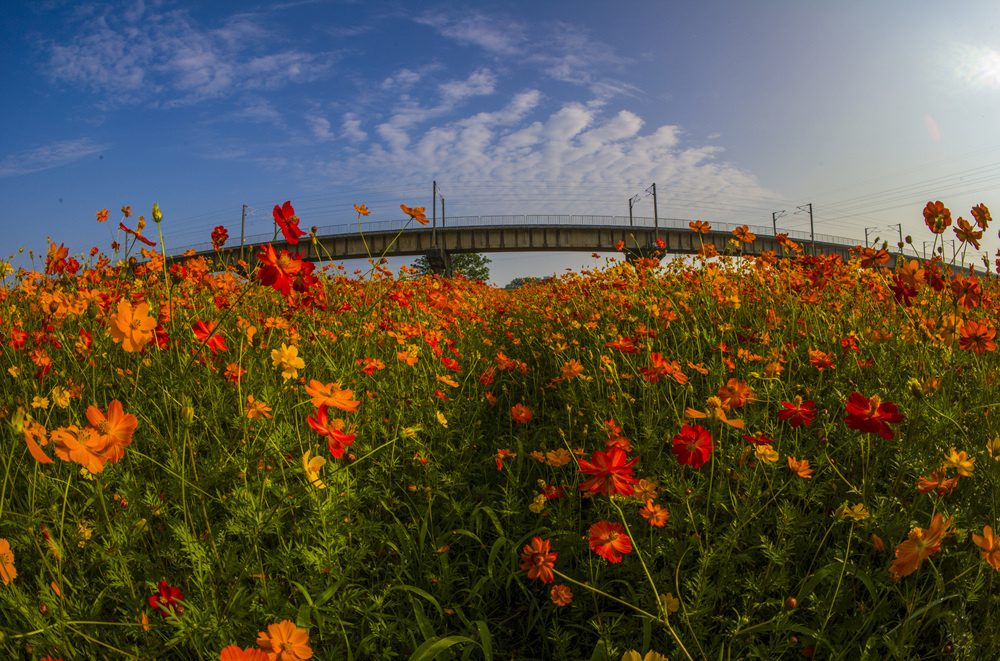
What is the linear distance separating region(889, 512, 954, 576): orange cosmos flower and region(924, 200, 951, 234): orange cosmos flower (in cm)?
120

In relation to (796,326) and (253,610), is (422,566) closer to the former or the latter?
(253,610)

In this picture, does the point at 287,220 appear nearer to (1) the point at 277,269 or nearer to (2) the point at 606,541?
(1) the point at 277,269

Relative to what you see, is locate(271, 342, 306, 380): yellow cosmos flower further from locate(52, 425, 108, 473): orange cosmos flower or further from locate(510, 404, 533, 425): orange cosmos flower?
locate(510, 404, 533, 425): orange cosmos flower

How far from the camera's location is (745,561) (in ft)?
4.12

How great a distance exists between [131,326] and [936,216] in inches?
91.1

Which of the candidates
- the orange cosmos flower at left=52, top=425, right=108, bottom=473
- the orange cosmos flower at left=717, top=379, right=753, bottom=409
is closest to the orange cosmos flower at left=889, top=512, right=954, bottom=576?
the orange cosmos flower at left=717, top=379, right=753, bottom=409

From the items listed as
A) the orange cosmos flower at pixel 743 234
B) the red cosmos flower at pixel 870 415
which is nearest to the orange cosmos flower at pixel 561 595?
the red cosmos flower at pixel 870 415

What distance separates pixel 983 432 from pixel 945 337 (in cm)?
46

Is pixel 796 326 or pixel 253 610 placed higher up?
pixel 796 326

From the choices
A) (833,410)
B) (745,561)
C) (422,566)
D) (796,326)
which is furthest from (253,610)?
(796,326)

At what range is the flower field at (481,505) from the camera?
989 millimetres

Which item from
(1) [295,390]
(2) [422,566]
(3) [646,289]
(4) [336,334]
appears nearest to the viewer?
(2) [422,566]

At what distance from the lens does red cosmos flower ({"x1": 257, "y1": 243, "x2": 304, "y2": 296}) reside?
1004 mm

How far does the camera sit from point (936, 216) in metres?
1.55
